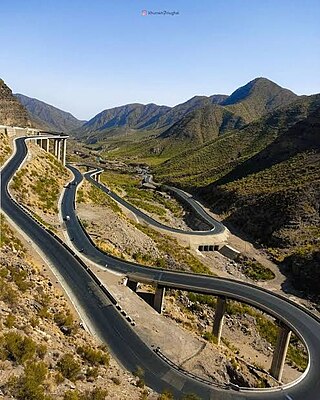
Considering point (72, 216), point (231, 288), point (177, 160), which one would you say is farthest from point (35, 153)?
point (177, 160)

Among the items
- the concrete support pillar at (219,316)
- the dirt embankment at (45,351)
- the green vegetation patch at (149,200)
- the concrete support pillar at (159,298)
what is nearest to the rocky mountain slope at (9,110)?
the green vegetation patch at (149,200)

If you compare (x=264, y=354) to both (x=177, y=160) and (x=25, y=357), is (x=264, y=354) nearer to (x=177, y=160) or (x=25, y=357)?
(x=25, y=357)

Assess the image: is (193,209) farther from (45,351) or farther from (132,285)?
(45,351)

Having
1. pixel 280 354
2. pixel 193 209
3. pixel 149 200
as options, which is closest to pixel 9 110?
pixel 149 200

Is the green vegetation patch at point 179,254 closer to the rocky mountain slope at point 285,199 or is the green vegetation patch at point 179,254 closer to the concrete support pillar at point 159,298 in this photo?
the concrete support pillar at point 159,298

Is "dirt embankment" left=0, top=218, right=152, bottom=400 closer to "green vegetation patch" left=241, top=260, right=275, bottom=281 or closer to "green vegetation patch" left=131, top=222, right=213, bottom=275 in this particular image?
"green vegetation patch" left=131, top=222, right=213, bottom=275
